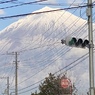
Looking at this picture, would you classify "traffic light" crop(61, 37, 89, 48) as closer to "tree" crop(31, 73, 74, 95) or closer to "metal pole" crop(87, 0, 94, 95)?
"metal pole" crop(87, 0, 94, 95)

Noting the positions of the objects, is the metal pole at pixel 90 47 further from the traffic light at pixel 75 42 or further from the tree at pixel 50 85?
the tree at pixel 50 85

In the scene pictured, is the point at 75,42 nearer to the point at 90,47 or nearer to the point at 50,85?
the point at 90,47

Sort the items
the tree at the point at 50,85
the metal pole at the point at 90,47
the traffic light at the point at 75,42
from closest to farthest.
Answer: the traffic light at the point at 75,42, the metal pole at the point at 90,47, the tree at the point at 50,85

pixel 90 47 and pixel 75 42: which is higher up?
pixel 75 42

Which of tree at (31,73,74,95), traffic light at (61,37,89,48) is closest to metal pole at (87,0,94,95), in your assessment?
traffic light at (61,37,89,48)

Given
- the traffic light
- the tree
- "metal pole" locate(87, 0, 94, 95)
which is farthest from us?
the tree

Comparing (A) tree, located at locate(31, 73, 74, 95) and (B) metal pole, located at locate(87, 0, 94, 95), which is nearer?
(B) metal pole, located at locate(87, 0, 94, 95)

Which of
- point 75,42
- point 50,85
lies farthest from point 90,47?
point 50,85

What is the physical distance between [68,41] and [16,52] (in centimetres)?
4213

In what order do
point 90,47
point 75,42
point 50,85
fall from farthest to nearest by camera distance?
point 50,85 → point 90,47 → point 75,42

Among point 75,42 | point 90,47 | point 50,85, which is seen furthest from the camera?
point 50,85

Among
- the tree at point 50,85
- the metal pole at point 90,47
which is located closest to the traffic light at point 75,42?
the metal pole at point 90,47

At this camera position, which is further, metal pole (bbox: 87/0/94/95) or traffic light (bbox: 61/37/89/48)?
metal pole (bbox: 87/0/94/95)

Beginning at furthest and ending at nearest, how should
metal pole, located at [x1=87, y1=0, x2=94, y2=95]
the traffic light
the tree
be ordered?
the tree
metal pole, located at [x1=87, y1=0, x2=94, y2=95]
the traffic light
